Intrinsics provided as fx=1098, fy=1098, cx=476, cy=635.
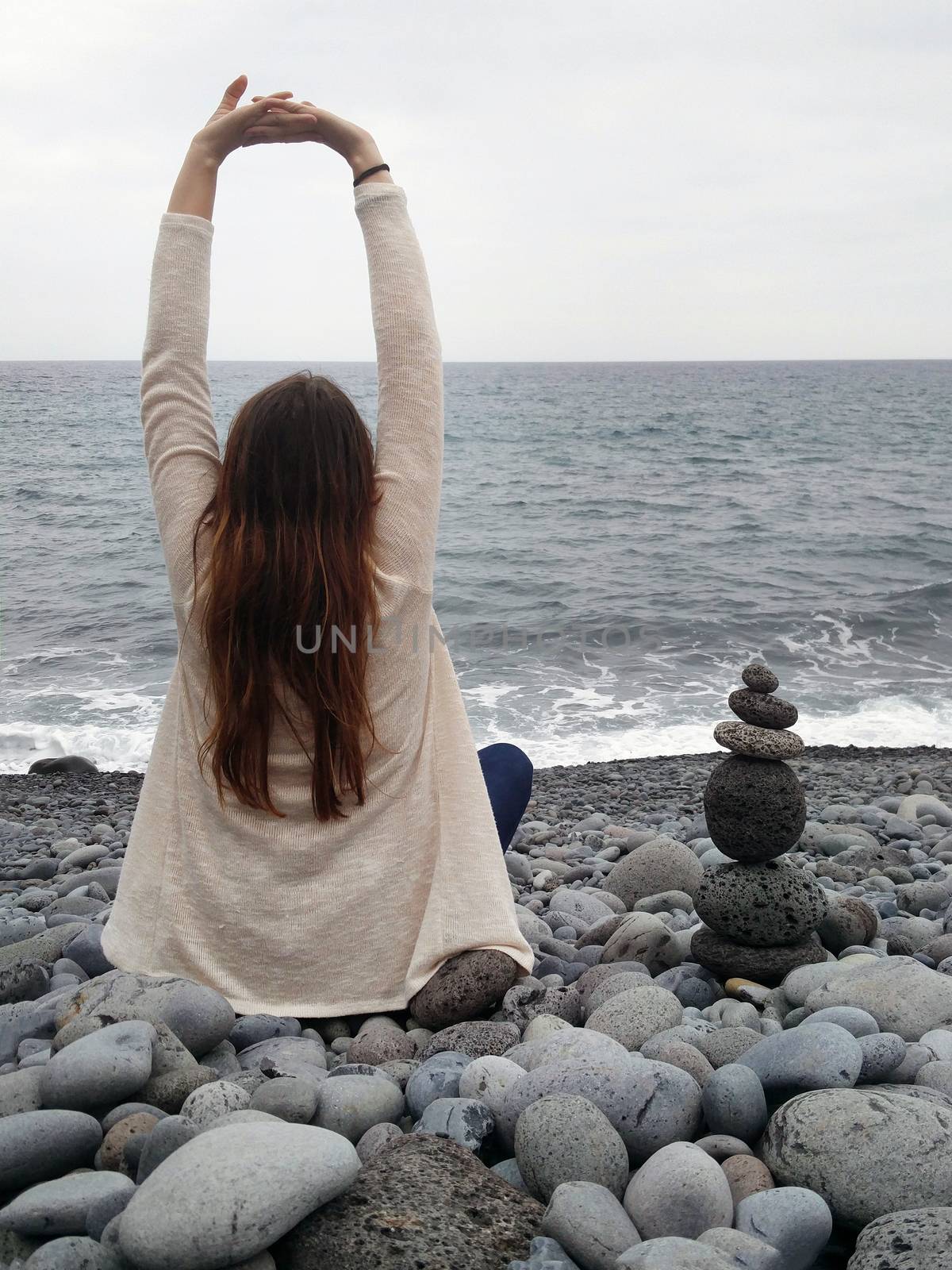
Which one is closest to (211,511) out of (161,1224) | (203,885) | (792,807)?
(203,885)

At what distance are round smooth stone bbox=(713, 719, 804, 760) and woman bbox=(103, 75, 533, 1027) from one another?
85 centimetres

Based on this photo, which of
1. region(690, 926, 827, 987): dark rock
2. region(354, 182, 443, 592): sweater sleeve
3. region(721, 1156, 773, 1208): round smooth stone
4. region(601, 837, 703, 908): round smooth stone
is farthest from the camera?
region(601, 837, 703, 908): round smooth stone

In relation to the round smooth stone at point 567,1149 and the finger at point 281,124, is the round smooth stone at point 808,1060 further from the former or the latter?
the finger at point 281,124

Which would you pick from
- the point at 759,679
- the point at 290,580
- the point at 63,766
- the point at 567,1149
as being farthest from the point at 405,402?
the point at 63,766

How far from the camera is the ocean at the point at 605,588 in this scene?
395 inches

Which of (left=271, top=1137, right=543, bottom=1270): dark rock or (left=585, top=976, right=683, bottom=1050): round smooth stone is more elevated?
(left=271, top=1137, right=543, bottom=1270): dark rock

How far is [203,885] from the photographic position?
2703 mm

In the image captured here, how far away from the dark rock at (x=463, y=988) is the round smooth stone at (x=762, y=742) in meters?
0.96

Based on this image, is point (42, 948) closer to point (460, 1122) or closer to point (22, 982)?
point (22, 982)

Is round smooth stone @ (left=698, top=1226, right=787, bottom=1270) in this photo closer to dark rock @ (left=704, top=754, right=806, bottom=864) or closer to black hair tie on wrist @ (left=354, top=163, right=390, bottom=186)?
dark rock @ (left=704, top=754, right=806, bottom=864)

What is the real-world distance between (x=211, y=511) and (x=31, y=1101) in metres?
1.26

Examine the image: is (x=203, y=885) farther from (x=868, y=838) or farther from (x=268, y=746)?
(x=868, y=838)

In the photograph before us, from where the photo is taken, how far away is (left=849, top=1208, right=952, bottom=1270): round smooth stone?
1583 mm

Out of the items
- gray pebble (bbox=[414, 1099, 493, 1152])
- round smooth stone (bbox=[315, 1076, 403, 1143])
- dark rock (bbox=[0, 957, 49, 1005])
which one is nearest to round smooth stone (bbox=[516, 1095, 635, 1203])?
gray pebble (bbox=[414, 1099, 493, 1152])
